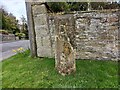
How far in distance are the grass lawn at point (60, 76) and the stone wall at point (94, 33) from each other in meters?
0.34

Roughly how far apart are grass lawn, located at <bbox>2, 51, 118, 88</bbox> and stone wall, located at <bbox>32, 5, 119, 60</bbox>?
34 centimetres

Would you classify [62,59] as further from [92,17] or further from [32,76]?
[92,17]

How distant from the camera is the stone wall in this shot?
6324 millimetres

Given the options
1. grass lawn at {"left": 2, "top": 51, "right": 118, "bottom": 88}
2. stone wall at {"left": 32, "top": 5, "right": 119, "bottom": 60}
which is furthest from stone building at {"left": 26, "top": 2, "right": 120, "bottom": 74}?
grass lawn at {"left": 2, "top": 51, "right": 118, "bottom": 88}

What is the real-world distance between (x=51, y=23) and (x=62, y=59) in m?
2.00

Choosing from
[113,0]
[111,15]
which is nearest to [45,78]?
[111,15]

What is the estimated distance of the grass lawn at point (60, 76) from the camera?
496cm

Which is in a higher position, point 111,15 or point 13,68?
point 111,15

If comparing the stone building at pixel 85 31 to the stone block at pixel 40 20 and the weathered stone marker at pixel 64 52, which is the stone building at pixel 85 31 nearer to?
the stone block at pixel 40 20

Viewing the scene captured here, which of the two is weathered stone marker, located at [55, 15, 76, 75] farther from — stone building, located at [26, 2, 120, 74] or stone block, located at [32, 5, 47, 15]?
stone block, located at [32, 5, 47, 15]

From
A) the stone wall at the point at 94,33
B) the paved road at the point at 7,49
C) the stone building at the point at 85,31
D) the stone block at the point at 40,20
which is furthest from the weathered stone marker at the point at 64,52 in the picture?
the paved road at the point at 7,49

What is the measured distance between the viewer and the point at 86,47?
6660mm

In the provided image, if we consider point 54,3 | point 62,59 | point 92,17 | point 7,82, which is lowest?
point 7,82

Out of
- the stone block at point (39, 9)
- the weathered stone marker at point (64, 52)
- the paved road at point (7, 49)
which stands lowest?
the paved road at point (7, 49)
